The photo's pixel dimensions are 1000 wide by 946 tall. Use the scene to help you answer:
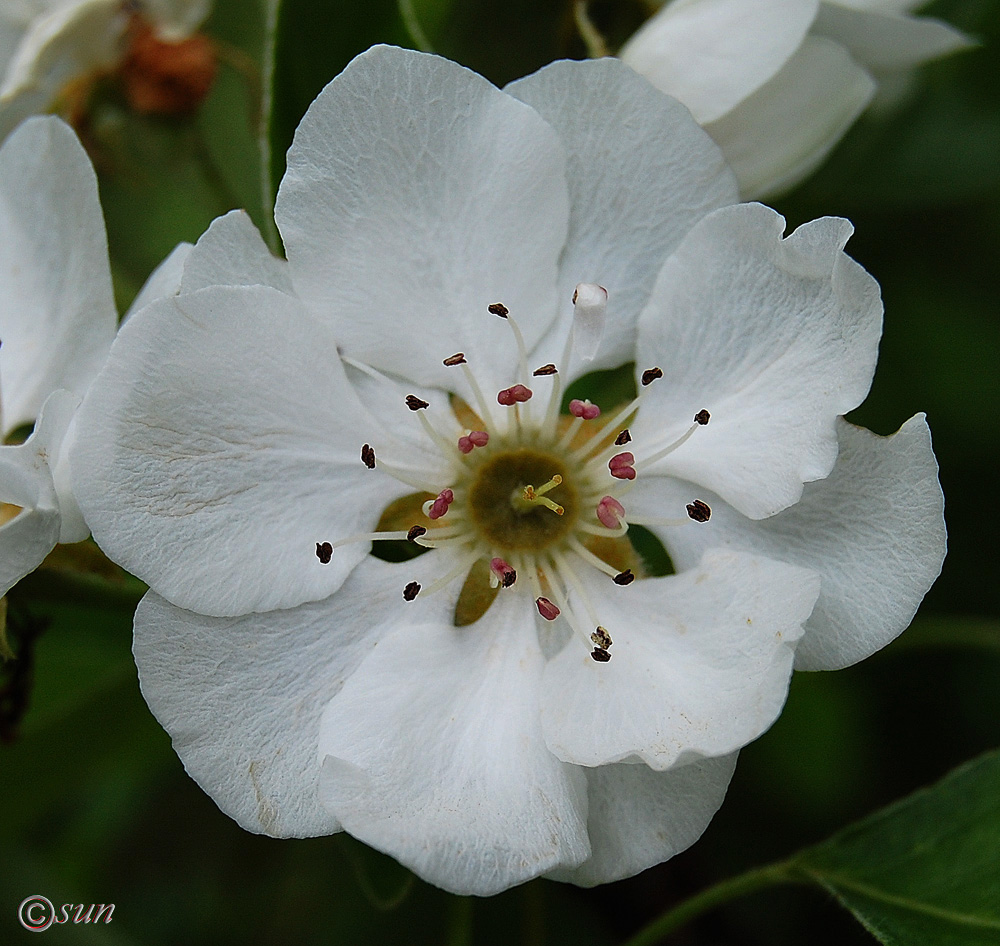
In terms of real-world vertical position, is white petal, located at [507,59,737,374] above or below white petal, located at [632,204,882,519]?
above

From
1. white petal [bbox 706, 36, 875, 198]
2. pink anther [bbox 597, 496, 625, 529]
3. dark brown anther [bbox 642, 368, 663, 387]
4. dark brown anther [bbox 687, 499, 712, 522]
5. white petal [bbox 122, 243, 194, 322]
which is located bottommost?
pink anther [bbox 597, 496, 625, 529]

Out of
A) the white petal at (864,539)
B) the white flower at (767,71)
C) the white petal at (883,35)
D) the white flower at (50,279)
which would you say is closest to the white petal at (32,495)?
the white flower at (50,279)

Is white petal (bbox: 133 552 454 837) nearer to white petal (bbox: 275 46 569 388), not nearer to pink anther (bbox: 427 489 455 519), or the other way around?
pink anther (bbox: 427 489 455 519)

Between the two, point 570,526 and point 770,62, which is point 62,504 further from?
point 770,62

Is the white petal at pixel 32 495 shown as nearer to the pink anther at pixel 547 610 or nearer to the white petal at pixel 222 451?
the white petal at pixel 222 451

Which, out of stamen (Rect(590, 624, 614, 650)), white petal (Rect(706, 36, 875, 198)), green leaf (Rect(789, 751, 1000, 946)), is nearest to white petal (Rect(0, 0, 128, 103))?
white petal (Rect(706, 36, 875, 198))

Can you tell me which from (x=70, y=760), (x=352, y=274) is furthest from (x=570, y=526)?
(x=70, y=760)
